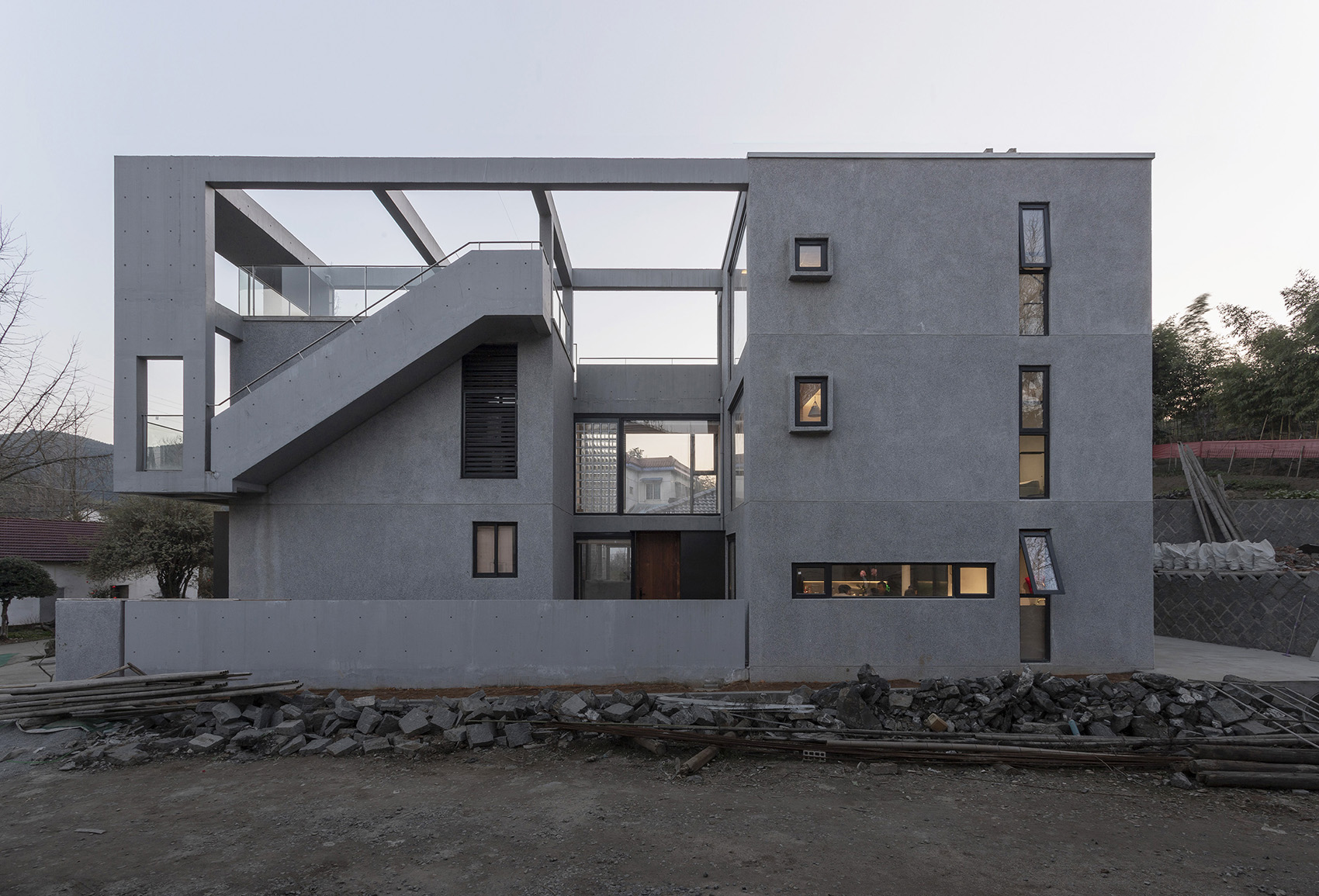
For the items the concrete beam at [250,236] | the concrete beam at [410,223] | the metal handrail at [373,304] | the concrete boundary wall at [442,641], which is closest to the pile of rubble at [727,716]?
the concrete boundary wall at [442,641]

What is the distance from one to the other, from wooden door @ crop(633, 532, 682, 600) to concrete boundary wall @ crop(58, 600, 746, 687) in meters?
5.68

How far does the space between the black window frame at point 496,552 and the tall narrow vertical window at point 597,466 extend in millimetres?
4041

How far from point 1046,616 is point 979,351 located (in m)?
4.91

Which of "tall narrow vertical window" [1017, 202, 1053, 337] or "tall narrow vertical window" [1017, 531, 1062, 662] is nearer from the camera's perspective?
"tall narrow vertical window" [1017, 531, 1062, 662]

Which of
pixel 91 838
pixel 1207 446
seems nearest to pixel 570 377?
pixel 91 838

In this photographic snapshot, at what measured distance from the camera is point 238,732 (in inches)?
391

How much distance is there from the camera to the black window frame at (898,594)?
12.4 metres

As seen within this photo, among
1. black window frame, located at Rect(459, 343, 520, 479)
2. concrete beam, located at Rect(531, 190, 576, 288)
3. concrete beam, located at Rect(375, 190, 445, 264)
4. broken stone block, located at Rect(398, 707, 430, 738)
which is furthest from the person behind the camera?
concrete beam, located at Rect(375, 190, 445, 264)

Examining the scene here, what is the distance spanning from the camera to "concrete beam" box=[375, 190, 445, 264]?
1469 centimetres

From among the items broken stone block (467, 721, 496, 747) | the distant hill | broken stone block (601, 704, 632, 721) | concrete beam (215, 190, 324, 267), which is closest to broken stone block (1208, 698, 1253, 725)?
broken stone block (601, 704, 632, 721)

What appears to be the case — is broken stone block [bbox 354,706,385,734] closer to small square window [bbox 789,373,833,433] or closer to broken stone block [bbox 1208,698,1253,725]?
small square window [bbox 789,373,833,433]

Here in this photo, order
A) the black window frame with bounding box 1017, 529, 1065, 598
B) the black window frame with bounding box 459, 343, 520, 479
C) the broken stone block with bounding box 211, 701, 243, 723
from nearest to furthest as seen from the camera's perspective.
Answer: the broken stone block with bounding box 211, 701, 243, 723
the black window frame with bounding box 1017, 529, 1065, 598
the black window frame with bounding box 459, 343, 520, 479

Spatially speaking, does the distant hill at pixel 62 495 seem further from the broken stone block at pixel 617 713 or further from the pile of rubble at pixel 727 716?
the broken stone block at pixel 617 713

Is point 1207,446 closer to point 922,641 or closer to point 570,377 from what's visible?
point 922,641
